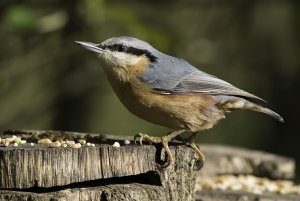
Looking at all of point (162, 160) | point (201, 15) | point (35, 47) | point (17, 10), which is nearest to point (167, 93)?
point (162, 160)

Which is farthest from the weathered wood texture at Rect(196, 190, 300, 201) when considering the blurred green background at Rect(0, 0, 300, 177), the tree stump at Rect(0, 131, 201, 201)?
the blurred green background at Rect(0, 0, 300, 177)

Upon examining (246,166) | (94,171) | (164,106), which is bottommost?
(94,171)

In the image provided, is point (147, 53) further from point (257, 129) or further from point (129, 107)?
point (257, 129)

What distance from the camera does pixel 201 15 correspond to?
8516 mm

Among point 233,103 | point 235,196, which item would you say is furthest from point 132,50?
point 235,196

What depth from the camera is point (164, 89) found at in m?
4.29

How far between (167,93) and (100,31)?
309 centimetres

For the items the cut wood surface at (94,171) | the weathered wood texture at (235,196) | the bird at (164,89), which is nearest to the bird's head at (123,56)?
the bird at (164,89)

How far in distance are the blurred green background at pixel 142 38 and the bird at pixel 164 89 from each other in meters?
1.47

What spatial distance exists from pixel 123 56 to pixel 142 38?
57.7 inches

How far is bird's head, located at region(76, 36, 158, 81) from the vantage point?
4.35 meters

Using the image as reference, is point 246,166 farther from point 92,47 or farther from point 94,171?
point 94,171

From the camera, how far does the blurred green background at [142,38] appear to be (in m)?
6.39

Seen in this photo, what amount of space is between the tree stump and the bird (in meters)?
0.47
